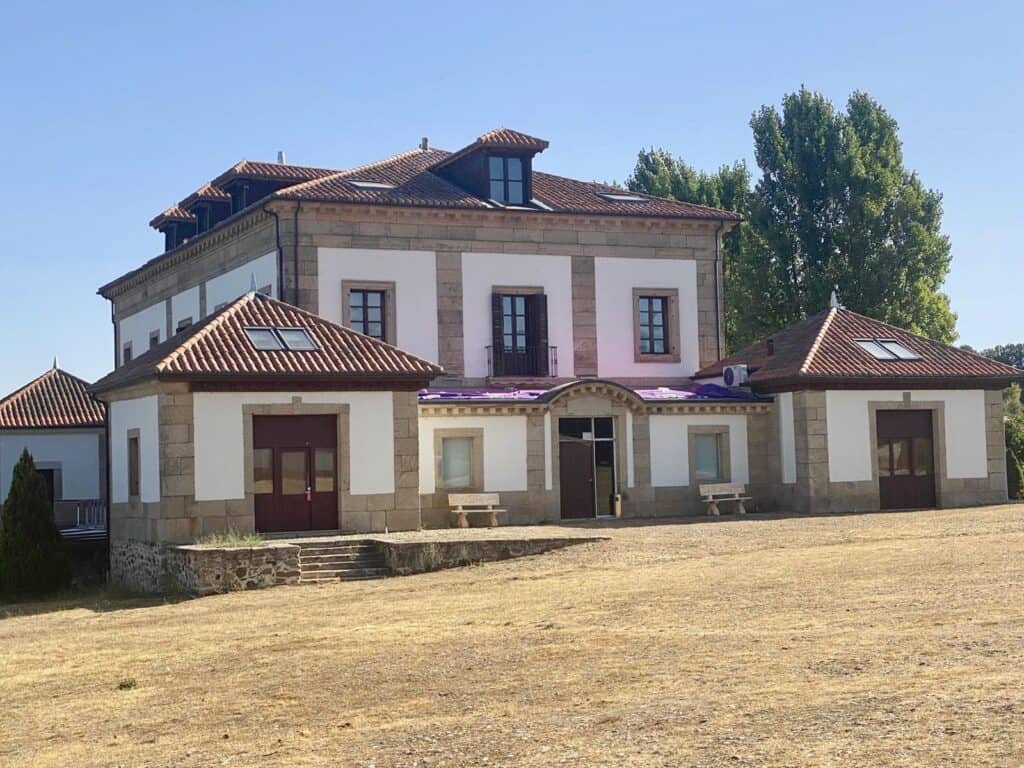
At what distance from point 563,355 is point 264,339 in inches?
393

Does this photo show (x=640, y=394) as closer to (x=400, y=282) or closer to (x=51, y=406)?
(x=400, y=282)

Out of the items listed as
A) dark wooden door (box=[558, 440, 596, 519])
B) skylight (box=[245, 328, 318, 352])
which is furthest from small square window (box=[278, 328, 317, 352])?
dark wooden door (box=[558, 440, 596, 519])

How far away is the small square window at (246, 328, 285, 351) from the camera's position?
27953mm

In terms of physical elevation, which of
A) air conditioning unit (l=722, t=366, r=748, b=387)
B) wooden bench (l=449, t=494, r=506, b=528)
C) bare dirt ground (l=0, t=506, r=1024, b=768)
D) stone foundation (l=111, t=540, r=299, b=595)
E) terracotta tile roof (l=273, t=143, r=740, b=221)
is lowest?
bare dirt ground (l=0, t=506, r=1024, b=768)

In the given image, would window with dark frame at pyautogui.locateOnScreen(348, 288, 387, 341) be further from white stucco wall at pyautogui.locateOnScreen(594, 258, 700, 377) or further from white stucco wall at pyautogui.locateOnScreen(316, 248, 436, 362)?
white stucco wall at pyautogui.locateOnScreen(594, 258, 700, 377)

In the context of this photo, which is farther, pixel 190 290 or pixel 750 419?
pixel 190 290

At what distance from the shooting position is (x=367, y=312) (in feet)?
112

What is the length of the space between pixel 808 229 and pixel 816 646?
39.7m

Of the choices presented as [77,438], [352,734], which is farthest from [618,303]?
[352,734]

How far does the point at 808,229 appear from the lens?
52.1m

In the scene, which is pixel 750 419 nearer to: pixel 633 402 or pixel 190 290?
pixel 633 402

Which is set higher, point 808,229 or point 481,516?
point 808,229

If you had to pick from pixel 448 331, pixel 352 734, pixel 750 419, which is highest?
pixel 448 331

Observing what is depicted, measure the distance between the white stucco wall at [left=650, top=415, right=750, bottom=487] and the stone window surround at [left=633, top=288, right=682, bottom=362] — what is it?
4.16 meters
